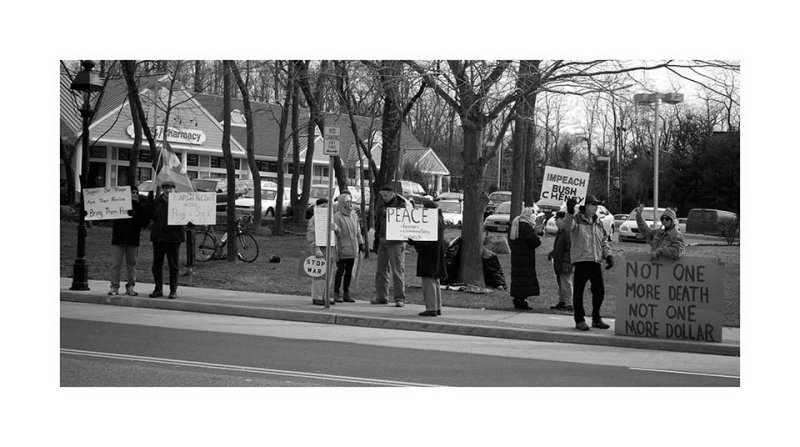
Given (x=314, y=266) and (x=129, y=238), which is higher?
(x=129, y=238)

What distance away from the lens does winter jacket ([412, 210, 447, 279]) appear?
→ 1320 centimetres

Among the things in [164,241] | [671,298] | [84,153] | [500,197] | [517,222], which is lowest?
[671,298]

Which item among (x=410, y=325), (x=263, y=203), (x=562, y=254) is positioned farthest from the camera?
(x=263, y=203)

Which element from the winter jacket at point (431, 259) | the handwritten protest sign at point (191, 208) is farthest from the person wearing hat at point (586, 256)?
the handwritten protest sign at point (191, 208)

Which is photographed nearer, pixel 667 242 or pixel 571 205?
pixel 667 242

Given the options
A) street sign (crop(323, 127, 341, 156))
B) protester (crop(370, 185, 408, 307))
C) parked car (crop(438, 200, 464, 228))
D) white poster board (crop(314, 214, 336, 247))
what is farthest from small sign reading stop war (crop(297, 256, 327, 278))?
parked car (crop(438, 200, 464, 228))

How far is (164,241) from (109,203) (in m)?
1.13

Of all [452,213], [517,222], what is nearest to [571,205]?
[517,222]

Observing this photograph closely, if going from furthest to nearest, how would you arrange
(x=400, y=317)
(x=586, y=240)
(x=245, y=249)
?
(x=245, y=249)
(x=400, y=317)
(x=586, y=240)

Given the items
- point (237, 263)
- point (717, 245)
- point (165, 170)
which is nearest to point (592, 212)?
point (165, 170)

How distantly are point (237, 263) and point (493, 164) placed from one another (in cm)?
6011

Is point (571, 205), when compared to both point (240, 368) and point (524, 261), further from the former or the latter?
point (240, 368)

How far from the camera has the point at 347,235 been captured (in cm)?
1437

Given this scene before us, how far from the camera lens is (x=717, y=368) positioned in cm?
994
